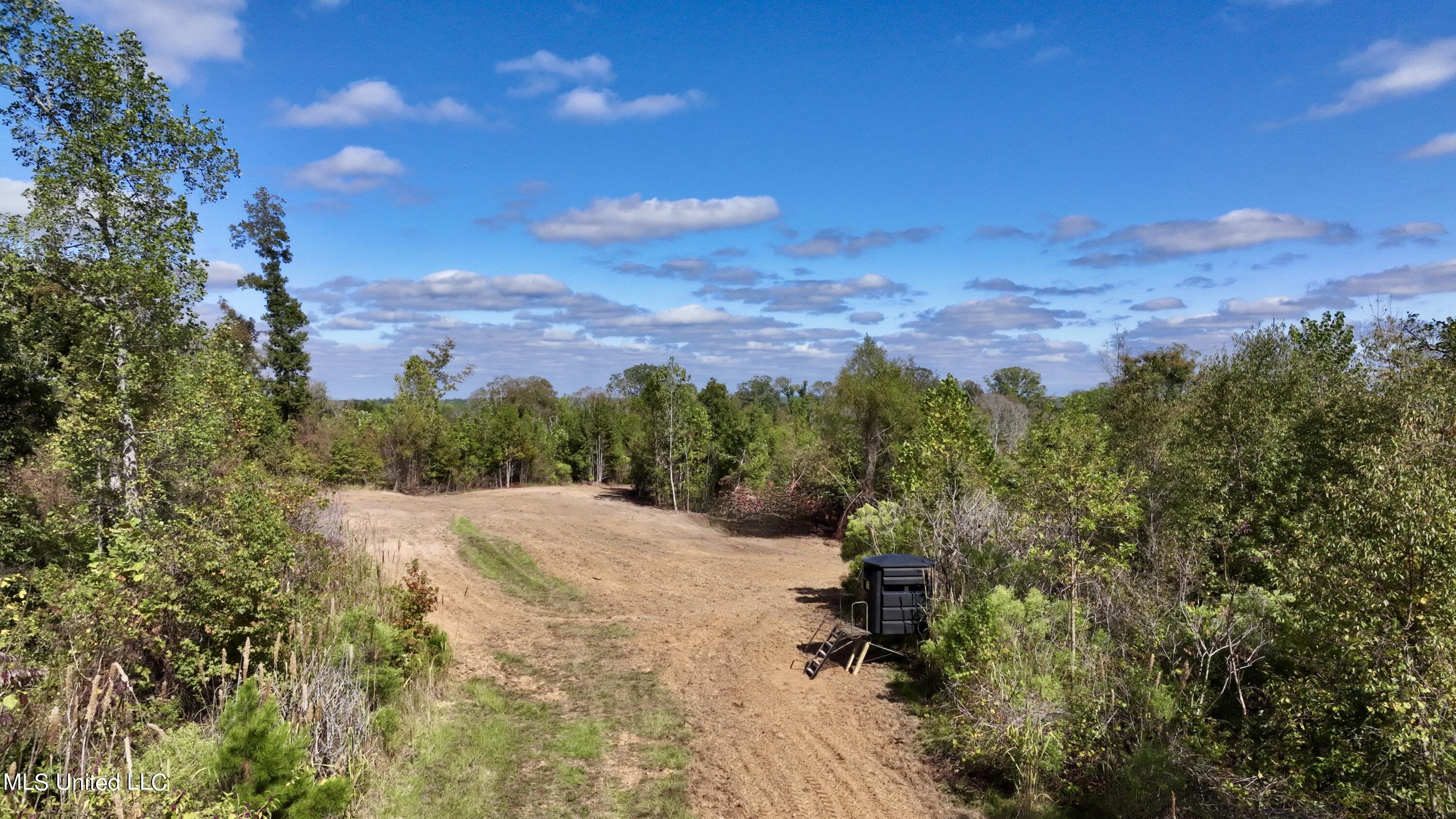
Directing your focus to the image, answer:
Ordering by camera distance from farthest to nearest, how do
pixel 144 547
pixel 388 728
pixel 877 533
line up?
pixel 877 533, pixel 388 728, pixel 144 547

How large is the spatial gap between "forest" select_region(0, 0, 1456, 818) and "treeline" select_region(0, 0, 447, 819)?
0.16ft

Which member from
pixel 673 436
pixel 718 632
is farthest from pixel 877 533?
pixel 673 436

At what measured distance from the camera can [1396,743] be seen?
16.7 feet

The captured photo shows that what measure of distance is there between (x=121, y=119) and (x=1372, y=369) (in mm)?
21872

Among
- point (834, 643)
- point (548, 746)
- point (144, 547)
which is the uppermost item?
point (144, 547)

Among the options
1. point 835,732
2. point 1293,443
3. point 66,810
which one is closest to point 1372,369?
point 1293,443

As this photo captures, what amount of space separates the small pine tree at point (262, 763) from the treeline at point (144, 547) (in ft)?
0.07

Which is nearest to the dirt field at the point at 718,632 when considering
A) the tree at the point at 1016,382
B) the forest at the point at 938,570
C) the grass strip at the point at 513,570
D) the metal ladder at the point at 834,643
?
the metal ladder at the point at 834,643

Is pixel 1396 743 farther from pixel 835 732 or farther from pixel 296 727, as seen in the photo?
pixel 296 727

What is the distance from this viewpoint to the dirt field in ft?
32.1

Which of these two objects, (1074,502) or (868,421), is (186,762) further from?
(868,421)

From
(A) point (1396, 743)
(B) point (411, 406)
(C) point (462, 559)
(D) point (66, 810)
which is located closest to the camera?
(A) point (1396, 743)

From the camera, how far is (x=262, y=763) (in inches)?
261

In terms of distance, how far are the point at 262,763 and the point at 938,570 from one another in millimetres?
11843
